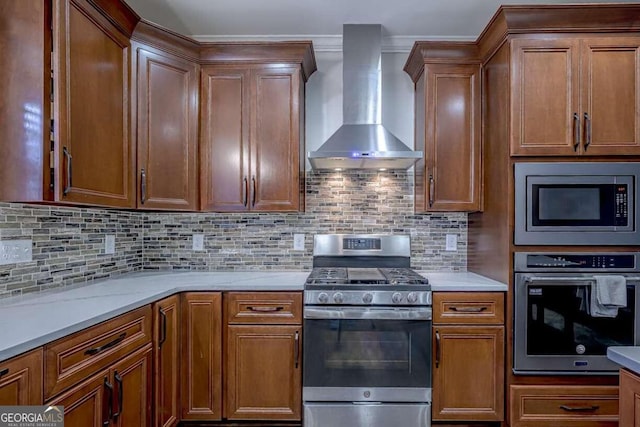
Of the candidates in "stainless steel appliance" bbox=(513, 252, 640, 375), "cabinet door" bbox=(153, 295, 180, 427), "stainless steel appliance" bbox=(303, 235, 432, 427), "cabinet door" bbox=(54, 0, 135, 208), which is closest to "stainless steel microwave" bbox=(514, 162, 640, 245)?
"stainless steel appliance" bbox=(513, 252, 640, 375)

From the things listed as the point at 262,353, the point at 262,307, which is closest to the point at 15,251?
the point at 262,307

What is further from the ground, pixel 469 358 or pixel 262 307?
pixel 262 307

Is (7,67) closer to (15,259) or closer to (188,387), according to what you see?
(15,259)

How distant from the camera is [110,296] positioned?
74.3 inches

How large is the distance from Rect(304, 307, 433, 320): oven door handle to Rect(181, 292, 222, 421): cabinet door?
0.54 meters

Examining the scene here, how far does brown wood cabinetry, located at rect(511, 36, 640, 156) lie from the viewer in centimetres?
214

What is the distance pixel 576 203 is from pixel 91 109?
Result: 2.51m

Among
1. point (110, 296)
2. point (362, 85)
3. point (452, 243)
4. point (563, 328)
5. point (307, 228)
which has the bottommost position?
point (563, 328)

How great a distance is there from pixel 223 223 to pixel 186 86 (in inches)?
38.0

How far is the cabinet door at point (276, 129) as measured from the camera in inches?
101

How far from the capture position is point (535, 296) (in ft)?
7.13

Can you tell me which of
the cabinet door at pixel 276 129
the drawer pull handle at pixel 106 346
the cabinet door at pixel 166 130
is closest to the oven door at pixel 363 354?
the cabinet door at pixel 276 129

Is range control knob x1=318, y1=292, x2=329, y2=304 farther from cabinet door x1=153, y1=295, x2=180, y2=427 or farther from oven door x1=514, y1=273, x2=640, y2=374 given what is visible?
oven door x1=514, y1=273, x2=640, y2=374

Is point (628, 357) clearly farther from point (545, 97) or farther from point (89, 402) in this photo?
point (89, 402)
